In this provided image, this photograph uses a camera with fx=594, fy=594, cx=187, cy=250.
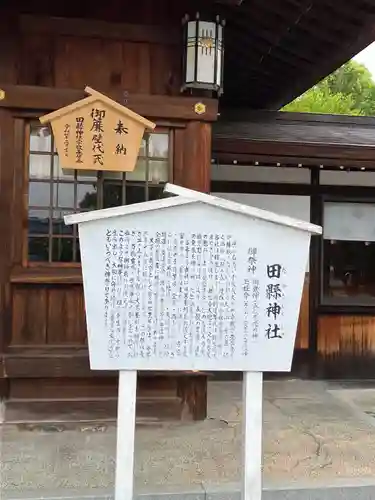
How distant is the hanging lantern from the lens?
5.30 meters

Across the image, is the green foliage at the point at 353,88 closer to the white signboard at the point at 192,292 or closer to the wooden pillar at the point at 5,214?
the wooden pillar at the point at 5,214

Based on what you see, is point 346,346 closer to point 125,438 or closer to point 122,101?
point 122,101

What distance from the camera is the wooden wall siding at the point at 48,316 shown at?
5414mm

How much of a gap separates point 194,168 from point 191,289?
2.38 meters

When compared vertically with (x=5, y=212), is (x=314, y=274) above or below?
below

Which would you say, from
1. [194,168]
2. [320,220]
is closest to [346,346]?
[320,220]

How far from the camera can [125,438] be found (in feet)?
10.9

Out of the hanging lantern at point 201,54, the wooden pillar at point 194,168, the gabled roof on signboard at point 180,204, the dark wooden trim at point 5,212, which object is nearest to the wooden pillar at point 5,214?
the dark wooden trim at point 5,212

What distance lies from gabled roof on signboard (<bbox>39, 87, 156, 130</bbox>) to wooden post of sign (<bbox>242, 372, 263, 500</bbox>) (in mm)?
2622

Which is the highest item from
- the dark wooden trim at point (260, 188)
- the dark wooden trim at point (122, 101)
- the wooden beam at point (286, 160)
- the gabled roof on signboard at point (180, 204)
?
the dark wooden trim at point (122, 101)

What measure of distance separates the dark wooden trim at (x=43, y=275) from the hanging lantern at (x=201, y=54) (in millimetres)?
2012

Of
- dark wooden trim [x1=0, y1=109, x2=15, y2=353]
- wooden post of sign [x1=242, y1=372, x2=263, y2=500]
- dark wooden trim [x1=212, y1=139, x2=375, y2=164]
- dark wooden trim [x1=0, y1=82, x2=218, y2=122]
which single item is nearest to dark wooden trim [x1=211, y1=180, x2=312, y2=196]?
dark wooden trim [x1=212, y1=139, x2=375, y2=164]

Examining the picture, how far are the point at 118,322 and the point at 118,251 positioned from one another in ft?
1.31

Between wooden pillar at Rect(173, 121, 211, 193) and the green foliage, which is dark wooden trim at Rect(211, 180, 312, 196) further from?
the green foliage
